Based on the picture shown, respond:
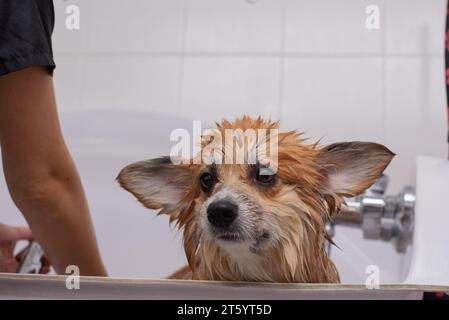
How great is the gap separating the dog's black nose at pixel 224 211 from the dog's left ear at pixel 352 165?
0.28 ft

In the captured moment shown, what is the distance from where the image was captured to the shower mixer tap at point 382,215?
0.63 metres

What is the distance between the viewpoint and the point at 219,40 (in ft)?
4.23

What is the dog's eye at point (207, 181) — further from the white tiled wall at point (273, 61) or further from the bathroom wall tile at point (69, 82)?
the white tiled wall at point (273, 61)

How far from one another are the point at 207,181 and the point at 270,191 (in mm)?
52

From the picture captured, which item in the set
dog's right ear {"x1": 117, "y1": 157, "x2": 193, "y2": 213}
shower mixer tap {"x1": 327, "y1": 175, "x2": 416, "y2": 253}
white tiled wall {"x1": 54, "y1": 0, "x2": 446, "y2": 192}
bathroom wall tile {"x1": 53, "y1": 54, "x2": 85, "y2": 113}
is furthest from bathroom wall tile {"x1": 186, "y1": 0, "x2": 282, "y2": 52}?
dog's right ear {"x1": 117, "y1": 157, "x2": 193, "y2": 213}

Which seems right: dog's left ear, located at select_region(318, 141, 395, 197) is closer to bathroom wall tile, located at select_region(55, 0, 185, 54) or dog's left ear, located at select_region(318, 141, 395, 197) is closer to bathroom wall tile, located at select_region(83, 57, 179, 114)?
bathroom wall tile, located at select_region(55, 0, 185, 54)

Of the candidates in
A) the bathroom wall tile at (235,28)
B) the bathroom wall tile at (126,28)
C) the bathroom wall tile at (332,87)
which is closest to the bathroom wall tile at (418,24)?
the bathroom wall tile at (332,87)

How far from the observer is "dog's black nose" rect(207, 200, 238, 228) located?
0.48m

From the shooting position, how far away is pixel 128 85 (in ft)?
3.46

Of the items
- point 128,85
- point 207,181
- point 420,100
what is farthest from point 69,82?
point 420,100

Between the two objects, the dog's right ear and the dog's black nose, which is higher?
the dog's right ear

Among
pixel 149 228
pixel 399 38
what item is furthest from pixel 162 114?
pixel 399 38

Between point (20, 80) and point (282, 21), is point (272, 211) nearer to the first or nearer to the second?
point (20, 80)

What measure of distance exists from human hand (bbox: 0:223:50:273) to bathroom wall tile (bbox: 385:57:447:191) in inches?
27.2
